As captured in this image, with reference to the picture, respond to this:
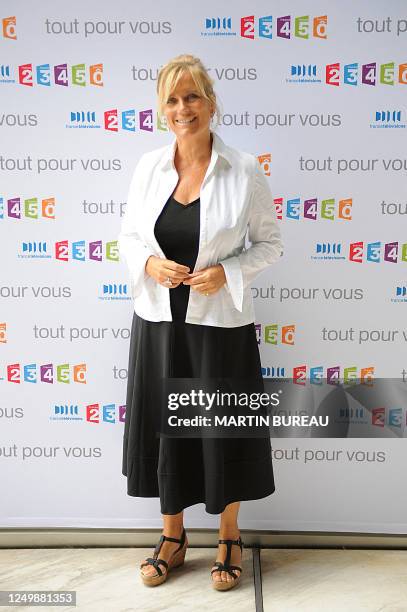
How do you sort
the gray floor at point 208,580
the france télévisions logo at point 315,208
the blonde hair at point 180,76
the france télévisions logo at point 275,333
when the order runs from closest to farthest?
the blonde hair at point 180,76, the gray floor at point 208,580, the france télévisions logo at point 315,208, the france télévisions logo at point 275,333

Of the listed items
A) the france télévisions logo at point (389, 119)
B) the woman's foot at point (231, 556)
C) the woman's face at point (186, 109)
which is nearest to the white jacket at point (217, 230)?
the woman's face at point (186, 109)

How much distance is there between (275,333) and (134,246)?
28.9 inches

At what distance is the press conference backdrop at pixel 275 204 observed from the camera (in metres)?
2.38

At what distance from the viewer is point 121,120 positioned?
96.0 inches

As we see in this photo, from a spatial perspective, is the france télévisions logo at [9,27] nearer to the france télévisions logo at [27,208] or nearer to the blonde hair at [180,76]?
the france télévisions logo at [27,208]

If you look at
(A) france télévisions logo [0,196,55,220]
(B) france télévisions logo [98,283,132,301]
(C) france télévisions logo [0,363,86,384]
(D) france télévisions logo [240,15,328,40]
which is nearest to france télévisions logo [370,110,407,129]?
(D) france télévisions logo [240,15,328,40]

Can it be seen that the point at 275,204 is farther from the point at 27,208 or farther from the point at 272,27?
the point at 27,208

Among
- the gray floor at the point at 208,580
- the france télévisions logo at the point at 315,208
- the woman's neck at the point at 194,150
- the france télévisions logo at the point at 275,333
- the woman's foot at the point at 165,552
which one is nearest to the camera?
the woman's neck at the point at 194,150

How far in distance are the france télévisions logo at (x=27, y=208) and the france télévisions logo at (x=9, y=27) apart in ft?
2.03

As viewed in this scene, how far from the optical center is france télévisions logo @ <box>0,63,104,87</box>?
241 centimetres

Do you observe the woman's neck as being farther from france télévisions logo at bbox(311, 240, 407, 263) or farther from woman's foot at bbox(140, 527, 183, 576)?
woman's foot at bbox(140, 527, 183, 576)

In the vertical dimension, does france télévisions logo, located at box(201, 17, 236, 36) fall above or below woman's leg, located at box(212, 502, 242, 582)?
above

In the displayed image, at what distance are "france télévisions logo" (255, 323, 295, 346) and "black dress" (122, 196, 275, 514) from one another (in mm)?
307

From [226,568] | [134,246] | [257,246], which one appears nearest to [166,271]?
[134,246]
